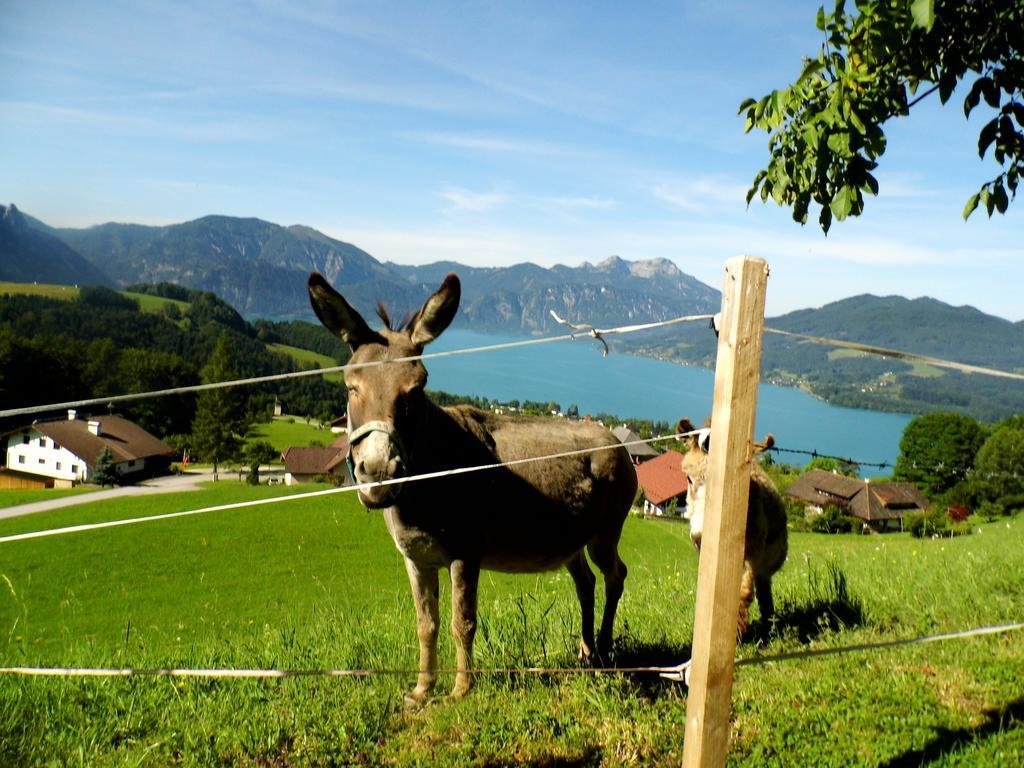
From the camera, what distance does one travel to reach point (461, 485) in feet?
13.1

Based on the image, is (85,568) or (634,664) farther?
(85,568)

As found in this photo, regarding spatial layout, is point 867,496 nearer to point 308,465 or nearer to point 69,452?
point 308,465

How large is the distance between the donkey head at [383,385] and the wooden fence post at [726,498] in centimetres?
151

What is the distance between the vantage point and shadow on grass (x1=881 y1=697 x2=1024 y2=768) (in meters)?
3.33

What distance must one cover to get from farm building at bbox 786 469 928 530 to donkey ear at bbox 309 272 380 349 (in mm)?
59415

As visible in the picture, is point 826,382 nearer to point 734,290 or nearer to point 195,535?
point 195,535

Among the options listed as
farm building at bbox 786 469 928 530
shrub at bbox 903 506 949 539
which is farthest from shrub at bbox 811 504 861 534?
farm building at bbox 786 469 928 530

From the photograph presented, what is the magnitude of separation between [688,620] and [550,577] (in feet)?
29.4

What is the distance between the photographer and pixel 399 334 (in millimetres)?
3695

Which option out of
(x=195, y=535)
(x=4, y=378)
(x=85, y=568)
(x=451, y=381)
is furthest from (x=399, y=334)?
(x=4, y=378)

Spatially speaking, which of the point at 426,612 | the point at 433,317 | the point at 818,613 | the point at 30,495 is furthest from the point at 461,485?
the point at 30,495

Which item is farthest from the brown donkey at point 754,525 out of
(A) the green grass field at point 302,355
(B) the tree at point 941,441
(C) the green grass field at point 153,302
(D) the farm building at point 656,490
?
(C) the green grass field at point 153,302

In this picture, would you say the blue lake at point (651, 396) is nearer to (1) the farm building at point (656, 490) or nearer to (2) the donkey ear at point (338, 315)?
(1) the farm building at point (656, 490)

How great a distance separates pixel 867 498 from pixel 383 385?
212 feet
